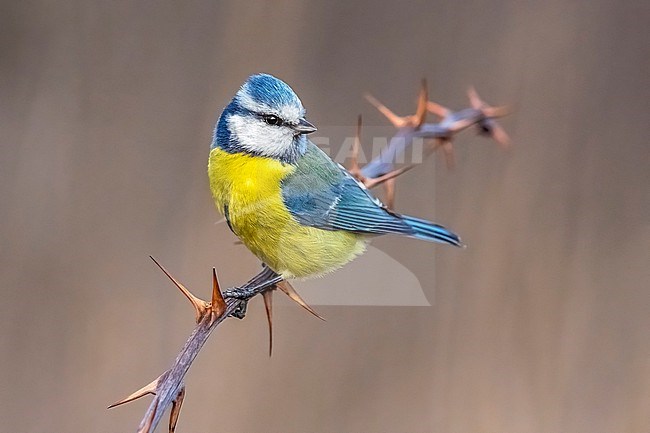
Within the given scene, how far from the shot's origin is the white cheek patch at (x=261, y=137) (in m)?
2.97

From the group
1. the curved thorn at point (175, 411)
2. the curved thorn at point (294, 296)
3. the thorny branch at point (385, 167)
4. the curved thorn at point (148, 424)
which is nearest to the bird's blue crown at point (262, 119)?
the thorny branch at point (385, 167)

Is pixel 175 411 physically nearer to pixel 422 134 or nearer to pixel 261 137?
pixel 422 134

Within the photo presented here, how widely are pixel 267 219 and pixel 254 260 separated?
1.54 metres

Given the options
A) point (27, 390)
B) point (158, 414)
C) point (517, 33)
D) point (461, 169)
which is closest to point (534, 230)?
point (461, 169)

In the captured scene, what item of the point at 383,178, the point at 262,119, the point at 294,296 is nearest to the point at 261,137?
the point at 262,119

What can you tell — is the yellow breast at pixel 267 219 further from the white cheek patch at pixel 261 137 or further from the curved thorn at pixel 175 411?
the curved thorn at pixel 175 411

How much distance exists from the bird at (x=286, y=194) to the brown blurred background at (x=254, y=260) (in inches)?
47.3

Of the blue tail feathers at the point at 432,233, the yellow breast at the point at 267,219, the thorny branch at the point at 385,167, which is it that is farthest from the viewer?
the blue tail feathers at the point at 432,233

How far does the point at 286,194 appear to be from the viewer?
117 inches

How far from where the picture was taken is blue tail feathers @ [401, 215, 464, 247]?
3.00 meters

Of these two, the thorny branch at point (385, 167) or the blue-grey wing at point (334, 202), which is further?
the blue-grey wing at point (334, 202)

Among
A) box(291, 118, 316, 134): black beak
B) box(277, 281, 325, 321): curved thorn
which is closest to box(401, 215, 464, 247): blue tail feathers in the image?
box(291, 118, 316, 134): black beak

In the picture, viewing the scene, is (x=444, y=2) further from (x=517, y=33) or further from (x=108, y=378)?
(x=108, y=378)

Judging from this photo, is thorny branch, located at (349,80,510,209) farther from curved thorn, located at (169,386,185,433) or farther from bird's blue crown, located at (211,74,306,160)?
curved thorn, located at (169,386,185,433)
